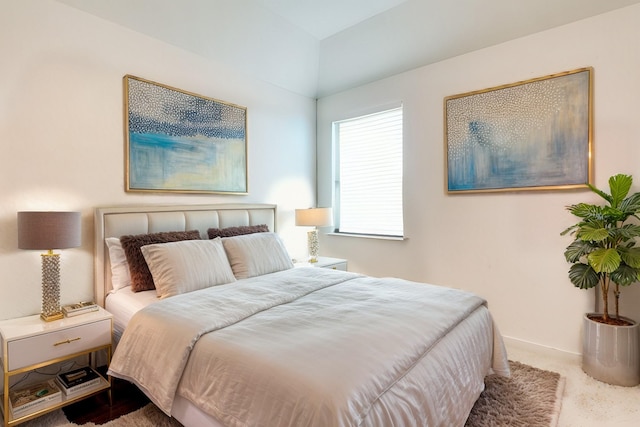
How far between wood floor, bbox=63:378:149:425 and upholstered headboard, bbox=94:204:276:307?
667 millimetres

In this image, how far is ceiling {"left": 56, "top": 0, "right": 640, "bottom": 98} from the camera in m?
2.63

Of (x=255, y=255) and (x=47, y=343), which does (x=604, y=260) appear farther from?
(x=47, y=343)

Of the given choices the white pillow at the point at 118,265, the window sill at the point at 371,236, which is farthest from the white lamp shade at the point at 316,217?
the white pillow at the point at 118,265

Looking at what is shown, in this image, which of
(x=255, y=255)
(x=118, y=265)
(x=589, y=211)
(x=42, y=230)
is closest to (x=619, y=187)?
(x=589, y=211)

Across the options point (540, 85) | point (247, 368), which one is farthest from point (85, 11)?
point (540, 85)

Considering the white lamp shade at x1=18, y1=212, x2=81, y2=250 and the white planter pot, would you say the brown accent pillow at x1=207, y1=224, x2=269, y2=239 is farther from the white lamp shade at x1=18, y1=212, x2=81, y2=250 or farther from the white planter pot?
the white planter pot

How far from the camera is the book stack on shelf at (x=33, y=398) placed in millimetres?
1809

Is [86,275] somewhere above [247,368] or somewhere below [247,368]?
above

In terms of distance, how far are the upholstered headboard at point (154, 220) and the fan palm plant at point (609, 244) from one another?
2833 millimetres

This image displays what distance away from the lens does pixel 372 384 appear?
1.20 meters

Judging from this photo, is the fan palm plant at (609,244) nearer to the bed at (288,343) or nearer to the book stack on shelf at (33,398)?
the bed at (288,343)

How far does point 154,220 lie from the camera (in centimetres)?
274

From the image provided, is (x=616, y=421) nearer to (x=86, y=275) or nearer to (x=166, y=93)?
(x=86, y=275)

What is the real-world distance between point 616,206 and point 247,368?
103 inches
